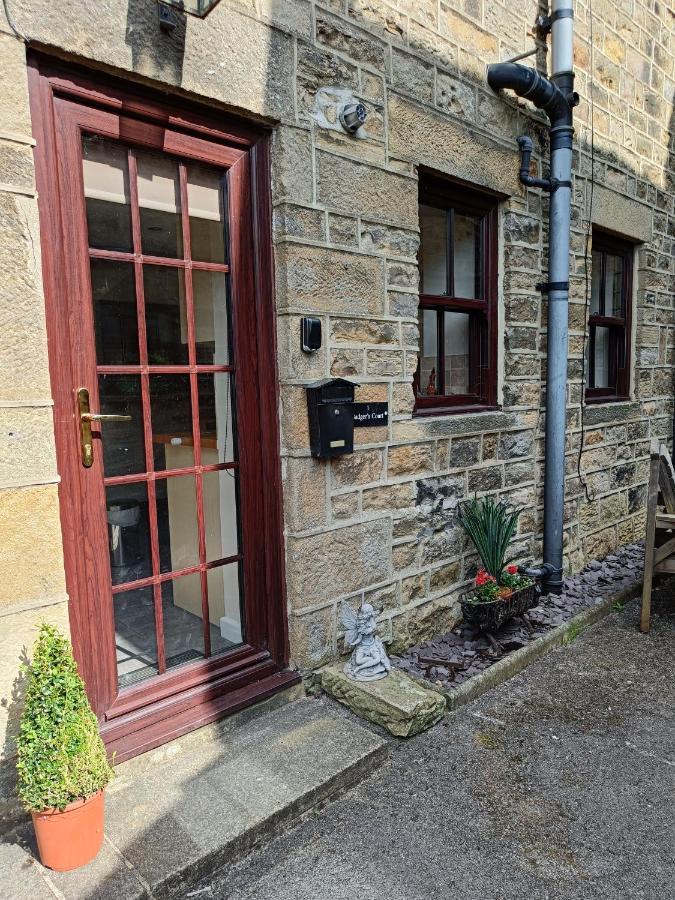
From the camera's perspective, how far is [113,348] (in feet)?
8.16

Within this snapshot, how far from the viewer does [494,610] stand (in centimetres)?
355

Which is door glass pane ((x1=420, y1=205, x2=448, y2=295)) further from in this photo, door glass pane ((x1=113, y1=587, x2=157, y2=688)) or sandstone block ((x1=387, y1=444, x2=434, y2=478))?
door glass pane ((x1=113, y1=587, x2=157, y2=688))

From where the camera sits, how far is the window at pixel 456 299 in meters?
3.70

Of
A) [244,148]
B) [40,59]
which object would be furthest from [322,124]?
[40,59]

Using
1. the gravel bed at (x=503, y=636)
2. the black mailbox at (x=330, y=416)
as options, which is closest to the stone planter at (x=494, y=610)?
the gravel bed at (x=503, y=636)

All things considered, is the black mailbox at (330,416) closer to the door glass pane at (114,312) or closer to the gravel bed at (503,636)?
the door glass pane at (114,312)

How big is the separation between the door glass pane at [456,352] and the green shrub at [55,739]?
8.74 ft

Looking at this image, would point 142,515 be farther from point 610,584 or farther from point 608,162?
point 608,162

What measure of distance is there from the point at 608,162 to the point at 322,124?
288 centimetres

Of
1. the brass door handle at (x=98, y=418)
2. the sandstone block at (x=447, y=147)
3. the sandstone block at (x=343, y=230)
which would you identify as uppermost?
the sandstone block at (x=447, y=147)

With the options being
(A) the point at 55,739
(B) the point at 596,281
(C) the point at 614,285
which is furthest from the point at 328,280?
(C) the point at 614,285

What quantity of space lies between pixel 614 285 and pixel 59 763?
5.14 m

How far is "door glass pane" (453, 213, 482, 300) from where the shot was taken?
3867mm

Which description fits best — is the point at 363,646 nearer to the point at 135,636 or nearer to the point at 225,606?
the point at 225,606
